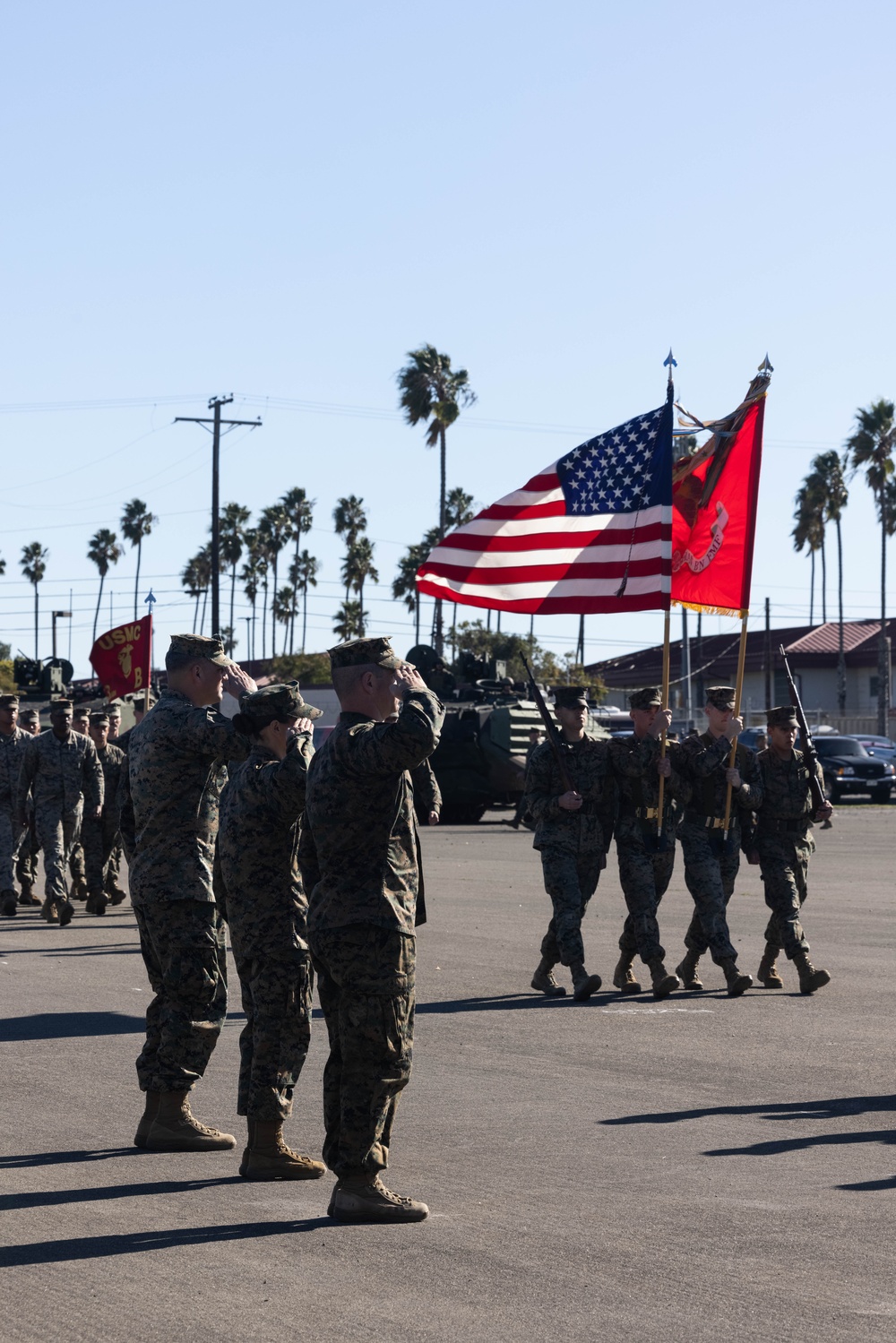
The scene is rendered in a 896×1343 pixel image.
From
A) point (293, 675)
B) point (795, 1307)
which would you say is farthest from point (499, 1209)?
point (293, 675)

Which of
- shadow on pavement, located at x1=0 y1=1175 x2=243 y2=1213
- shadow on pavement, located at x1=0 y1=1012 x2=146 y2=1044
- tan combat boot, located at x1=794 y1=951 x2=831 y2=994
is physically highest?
tan combat boot, located at x1=794 y1=951 x2=831 y2=994

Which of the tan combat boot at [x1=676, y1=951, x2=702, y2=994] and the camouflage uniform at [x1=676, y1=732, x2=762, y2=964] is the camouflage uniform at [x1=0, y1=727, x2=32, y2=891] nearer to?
the camouflage uniform at [x1=676, y1=732, x2=762, y2=964]

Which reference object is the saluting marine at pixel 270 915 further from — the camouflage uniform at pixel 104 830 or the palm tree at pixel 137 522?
the palm tree at pixel 137 522

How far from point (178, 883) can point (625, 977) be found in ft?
17.7

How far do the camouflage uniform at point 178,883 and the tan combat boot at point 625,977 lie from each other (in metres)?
5.04

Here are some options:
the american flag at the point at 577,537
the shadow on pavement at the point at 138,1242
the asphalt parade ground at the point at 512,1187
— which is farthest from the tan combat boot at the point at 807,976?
the shadow on pavement at the point at 138,1242

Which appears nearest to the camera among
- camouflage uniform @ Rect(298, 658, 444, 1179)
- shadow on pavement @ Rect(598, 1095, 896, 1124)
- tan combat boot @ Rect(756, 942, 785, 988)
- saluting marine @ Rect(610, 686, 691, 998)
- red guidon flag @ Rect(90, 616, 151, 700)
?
camouflage uniform @ Rect(298, 658, 444, 1179)

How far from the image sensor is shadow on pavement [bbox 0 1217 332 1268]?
550cm

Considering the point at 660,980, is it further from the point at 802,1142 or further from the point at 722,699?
the point at 802,1142

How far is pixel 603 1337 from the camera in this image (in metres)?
4.62

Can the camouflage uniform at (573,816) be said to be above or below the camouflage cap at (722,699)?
Result: below

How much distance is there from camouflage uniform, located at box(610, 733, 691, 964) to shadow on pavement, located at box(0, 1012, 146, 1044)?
10.9 feet

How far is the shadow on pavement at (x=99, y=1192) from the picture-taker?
6.18 metres

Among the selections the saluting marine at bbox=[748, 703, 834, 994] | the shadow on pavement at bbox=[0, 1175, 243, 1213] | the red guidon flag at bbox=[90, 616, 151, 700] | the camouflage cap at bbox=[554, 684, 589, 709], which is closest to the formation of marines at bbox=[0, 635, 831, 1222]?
the shadow on pavement at bbox=[0, 1175, 243, 1213]
